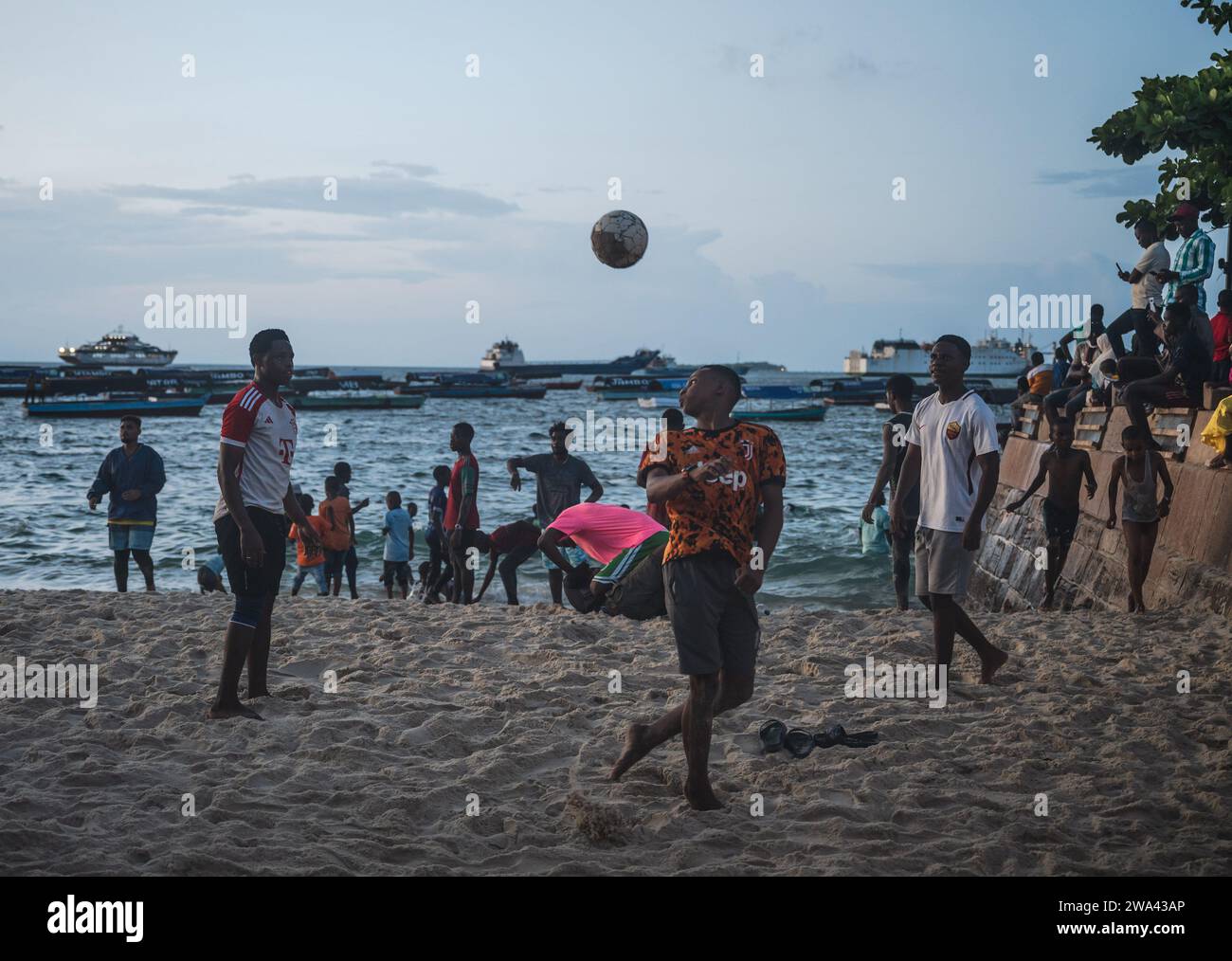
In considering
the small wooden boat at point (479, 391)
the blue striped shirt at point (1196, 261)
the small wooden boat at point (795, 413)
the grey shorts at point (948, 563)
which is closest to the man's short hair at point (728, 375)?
the grey shorts at point (948, 563)

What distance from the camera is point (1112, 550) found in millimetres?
10422

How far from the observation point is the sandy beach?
13.5 ft

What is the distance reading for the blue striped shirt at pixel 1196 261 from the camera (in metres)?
10.2

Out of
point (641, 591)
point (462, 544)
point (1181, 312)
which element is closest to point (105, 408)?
point (462, 544)

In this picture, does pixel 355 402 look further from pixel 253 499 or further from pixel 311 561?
pixel 253 499

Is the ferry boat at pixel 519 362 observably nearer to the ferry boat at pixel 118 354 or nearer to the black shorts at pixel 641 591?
the ferry boat at pixel 118 354

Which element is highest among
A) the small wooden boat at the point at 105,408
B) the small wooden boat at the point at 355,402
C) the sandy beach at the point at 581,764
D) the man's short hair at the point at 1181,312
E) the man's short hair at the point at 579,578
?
the small wooden boat at the point at 355,402

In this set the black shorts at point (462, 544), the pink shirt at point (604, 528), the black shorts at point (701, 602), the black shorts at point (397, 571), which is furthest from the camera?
the black shorts at point (397, 571)

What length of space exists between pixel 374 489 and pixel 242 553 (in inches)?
1069

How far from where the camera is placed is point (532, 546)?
34.9ft

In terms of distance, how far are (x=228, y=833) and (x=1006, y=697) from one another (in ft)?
14.2

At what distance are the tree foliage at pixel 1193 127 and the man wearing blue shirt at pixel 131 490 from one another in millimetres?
10382

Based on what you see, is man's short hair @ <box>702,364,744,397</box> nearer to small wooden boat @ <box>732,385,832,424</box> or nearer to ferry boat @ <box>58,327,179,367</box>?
small wooden boat @ <box>732,385,832,424</box>
